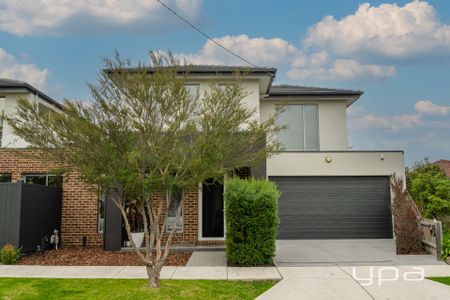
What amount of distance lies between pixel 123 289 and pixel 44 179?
790cm

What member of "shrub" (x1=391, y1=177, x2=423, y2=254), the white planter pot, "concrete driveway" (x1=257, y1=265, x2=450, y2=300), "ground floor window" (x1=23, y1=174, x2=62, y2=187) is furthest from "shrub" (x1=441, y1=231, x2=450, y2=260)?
"ground floor window" (x1=23, y1=174, x2=62, y2=187)

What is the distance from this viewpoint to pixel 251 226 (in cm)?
956

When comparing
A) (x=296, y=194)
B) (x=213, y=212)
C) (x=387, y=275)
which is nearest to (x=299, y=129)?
(x=296, y=194)

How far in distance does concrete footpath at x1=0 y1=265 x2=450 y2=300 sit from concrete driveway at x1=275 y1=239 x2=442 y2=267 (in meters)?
0.65

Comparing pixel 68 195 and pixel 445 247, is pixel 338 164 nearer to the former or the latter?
pixel 445 247

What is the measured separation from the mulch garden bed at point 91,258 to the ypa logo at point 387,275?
4.38 m

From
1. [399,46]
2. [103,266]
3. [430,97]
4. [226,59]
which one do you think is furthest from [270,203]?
[430,97]

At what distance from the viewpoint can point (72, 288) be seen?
7.47 m

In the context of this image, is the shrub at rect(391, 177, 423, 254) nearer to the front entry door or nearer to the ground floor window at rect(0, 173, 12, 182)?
the front entry door

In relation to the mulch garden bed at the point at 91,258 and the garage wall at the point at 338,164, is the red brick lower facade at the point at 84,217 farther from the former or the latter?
A: the garage wall at the point at 338,164

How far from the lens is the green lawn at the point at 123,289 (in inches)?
272

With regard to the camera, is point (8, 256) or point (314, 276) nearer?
point (314, 276)

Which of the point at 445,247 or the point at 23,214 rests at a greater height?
the point at 23,214

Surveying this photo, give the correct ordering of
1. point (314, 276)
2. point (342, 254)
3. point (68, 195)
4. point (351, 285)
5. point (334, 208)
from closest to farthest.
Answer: point (351, 285) → point (314, 276) → point (342, 254) → point (68, 195) → point (334, 208)
